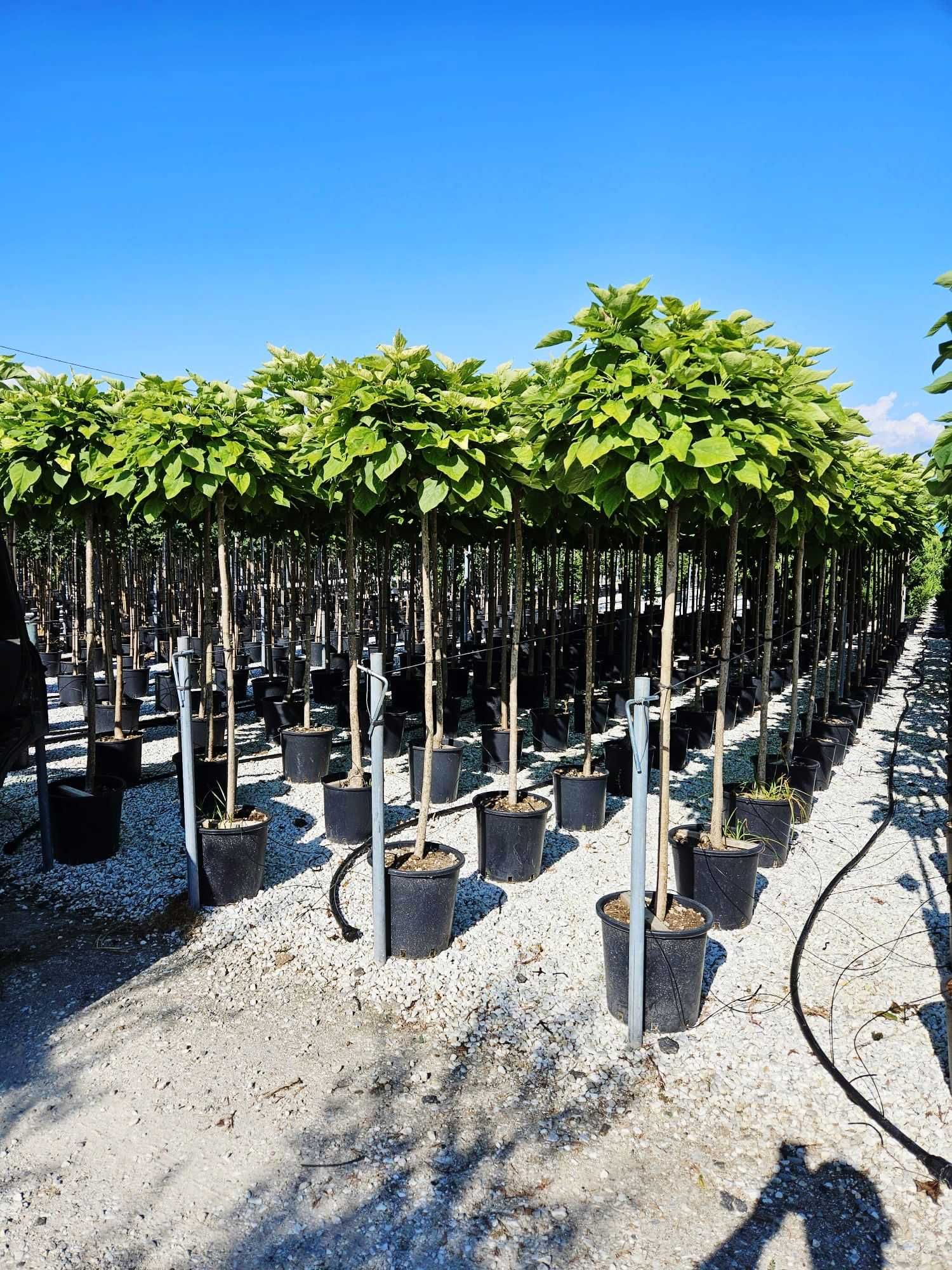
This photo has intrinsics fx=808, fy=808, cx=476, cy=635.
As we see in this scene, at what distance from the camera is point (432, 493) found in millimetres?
3883

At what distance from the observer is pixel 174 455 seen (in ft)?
14.4

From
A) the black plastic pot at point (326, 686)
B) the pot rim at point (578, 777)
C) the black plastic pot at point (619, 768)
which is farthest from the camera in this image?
the black plastic pot at point (326, 686)

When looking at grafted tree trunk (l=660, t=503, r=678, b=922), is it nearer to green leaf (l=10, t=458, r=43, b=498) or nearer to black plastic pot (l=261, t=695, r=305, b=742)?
green leaf (l=10, t=458, r=43, b=498)

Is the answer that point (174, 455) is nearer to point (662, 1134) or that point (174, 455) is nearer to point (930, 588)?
point (662, 1134)

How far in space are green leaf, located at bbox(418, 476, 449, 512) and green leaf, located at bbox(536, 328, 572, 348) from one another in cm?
79

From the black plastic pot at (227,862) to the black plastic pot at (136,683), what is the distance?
23.9 feet

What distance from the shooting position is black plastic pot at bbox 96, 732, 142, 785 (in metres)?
6.90

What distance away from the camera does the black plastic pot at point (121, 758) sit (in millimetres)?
6902

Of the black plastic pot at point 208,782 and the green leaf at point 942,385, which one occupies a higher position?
the green leaf at point 942,385

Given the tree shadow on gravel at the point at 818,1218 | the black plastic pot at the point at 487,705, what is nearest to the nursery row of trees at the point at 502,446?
the tree shadow on gravel at the point at 818,1218

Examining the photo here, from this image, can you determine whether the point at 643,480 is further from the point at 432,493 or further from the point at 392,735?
the point at 392,735

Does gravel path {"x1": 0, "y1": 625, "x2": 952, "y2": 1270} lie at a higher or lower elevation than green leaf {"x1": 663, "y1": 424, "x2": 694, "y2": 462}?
lower

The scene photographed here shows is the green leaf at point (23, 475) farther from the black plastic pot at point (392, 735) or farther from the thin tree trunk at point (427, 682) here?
the black plastic pot at point (392, 735)

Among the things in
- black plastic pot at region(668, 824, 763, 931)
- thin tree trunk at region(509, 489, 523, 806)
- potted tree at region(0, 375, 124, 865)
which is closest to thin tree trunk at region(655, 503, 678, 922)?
black plastic pot at region(668, 824, 763, 931)
